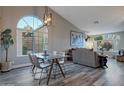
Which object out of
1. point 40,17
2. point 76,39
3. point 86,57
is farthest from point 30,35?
point 76,39

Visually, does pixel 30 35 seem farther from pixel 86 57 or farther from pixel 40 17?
pixel 86 57

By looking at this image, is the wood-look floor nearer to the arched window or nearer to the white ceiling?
the arched window

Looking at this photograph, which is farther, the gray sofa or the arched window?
the arched window

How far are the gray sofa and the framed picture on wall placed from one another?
242 centimetres

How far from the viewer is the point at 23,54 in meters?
6.05

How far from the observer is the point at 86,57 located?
19.1 ft

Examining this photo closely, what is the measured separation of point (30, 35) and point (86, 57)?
9.75 feet

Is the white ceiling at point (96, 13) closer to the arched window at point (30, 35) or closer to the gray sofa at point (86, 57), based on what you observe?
the arched window at point (30, 35)

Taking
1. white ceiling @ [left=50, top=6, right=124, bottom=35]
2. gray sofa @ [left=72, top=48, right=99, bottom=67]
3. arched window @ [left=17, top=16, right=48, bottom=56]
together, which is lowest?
gray sofa @ [left=72, top=48, right=99, bottom=67]

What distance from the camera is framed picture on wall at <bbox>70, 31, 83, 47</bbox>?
8.78m

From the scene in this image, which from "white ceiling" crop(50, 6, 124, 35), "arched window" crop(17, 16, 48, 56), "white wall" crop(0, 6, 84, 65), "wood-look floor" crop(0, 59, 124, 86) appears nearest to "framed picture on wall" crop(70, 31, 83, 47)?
"white wall" crop(0, 6, 84, 65)
